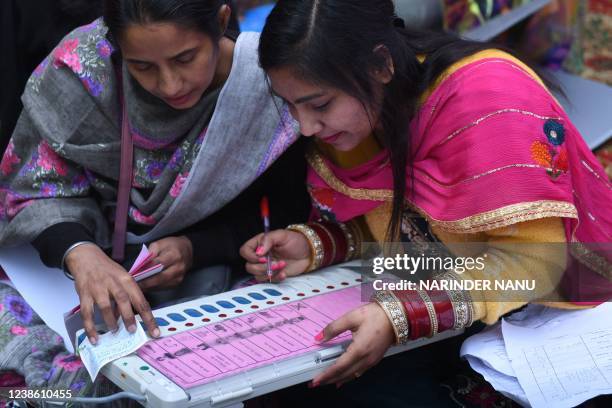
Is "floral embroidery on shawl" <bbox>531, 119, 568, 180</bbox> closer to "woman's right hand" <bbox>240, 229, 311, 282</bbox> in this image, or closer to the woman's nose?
"woman's right hand" <bbox>240, 229, 311, 282</bbox>

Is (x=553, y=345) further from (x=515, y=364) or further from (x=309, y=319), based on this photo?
(x=309, y=319)

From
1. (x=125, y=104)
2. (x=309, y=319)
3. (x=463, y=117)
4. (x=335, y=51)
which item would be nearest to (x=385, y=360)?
(x=309, y=319)

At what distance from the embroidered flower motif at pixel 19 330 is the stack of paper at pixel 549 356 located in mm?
935

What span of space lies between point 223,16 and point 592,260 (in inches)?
35.4

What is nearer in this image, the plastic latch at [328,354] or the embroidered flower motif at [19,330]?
the plastic latch at [328,354]

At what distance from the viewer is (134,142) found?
1.97 m

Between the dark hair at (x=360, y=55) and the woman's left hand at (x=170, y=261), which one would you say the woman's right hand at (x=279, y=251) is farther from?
the dark hair at (x=360, y=55)

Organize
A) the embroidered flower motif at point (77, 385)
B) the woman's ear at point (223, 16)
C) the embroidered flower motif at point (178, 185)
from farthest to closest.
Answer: the embroidered flower motif at point (178, 185) → the woman's ear at point (223, 16) → the embroidered flower motif at point (77, 385)

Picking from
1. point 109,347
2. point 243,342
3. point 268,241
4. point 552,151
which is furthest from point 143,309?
point 552,151

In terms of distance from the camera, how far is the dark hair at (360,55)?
5.25 ft

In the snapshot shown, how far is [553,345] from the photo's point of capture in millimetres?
1599

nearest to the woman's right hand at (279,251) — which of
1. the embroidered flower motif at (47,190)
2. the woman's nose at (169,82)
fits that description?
the woman's nose at (169,82)

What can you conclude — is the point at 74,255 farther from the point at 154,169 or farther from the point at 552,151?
the point at 552,151

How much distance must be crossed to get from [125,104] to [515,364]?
0.99 m
